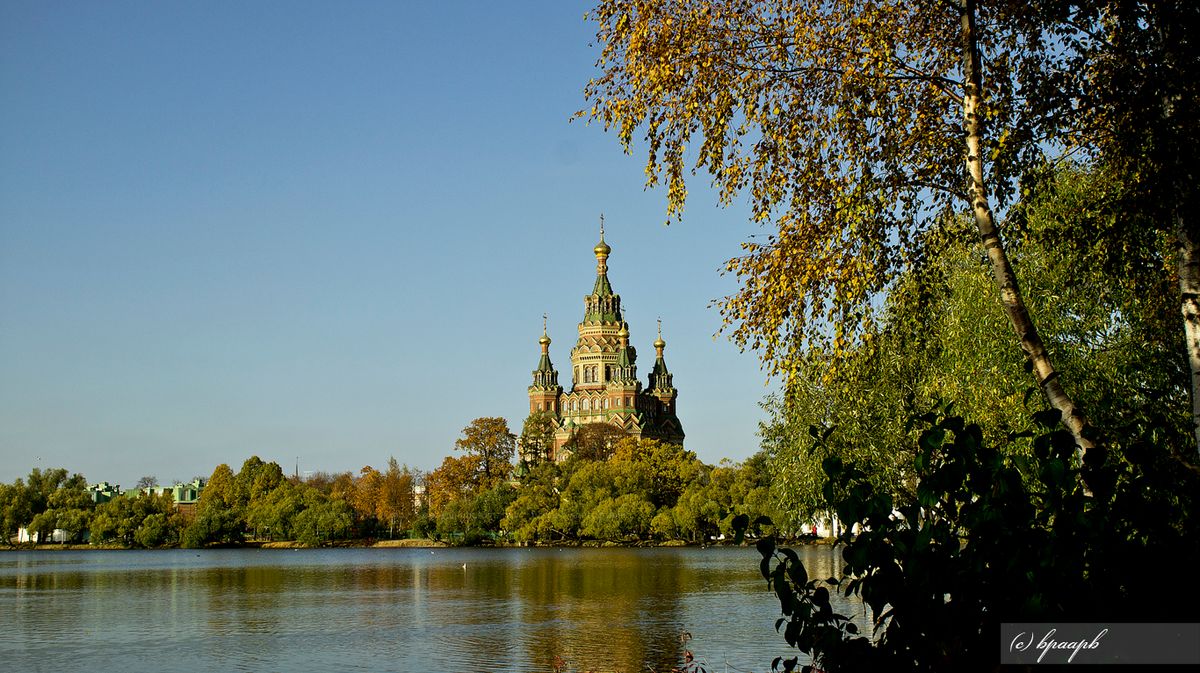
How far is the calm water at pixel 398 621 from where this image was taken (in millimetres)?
20625

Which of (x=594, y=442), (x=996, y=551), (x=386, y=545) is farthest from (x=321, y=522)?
(x=996, y=551)

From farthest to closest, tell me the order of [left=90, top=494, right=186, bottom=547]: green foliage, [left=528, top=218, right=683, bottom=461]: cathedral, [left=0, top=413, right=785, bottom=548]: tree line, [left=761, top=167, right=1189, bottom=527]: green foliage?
[left=528, top=218, right=683, bottom=461]: cathedral < [left=90, top=494, right=186, bottom=547]: green foliage < [left=0, top=413, right=785, bottom=548]: tree line < [left=761, top=167, right=1189, bottom=527]: green foliage

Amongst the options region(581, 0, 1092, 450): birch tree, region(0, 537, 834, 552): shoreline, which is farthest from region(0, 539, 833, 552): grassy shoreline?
region(581, 0, 1092, 450): birch tree

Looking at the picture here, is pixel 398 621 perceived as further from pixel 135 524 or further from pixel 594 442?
pixel 135 524

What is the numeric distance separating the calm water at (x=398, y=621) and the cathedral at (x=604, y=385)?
6998cm

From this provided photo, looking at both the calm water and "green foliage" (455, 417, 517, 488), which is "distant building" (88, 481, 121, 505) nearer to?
"green foliage" (455, 417, 517, 488)

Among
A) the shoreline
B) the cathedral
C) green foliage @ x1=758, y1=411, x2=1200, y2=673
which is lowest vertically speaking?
the shoreline

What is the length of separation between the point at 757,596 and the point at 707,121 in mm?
23961

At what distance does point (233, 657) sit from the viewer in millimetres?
21891

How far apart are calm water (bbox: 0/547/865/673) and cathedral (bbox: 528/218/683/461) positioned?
2755 inches

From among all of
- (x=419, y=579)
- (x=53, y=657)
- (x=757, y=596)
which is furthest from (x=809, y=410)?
(x=419, y=579)

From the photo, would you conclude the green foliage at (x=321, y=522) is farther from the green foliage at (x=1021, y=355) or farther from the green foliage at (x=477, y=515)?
the green foliage at (x=1021, y=355)

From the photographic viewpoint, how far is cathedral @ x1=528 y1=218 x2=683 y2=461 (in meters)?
121

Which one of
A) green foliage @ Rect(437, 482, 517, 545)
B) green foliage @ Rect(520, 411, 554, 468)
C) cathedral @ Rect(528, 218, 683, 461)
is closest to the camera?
green foliage @ Rect(437, 482, 517, 545)
